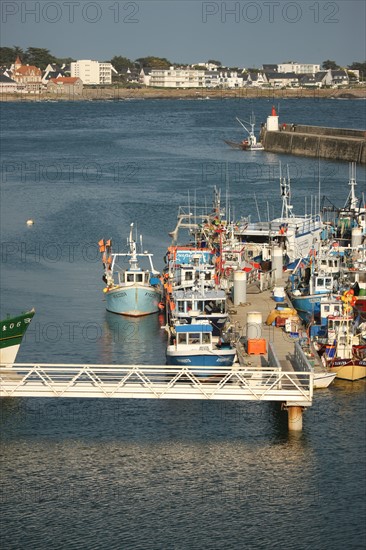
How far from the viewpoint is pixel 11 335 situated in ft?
120

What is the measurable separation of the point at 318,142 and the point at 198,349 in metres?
80.3

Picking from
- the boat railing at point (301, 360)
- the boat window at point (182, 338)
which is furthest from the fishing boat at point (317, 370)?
the boat window at point (182, 338)

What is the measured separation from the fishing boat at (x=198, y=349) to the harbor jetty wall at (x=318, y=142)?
70680mm

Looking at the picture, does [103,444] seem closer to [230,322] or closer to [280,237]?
[230,322]

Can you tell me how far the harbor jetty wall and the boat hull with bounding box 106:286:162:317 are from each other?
62394mm

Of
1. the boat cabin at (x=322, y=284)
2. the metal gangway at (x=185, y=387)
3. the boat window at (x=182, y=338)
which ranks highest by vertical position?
the boat cabin at (x=322, y=284)

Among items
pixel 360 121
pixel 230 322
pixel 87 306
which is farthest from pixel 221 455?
pixel 360 121

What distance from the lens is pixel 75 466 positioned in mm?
30547

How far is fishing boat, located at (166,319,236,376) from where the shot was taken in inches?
1379

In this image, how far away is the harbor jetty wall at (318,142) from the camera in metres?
107

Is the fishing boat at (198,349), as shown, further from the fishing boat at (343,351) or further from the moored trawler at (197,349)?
the fishing boat at (343,351)

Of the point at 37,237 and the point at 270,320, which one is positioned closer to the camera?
the point at 270,320

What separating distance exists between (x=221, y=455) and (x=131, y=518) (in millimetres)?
3944

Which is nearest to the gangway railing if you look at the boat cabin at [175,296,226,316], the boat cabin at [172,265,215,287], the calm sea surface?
the calm sea surface
